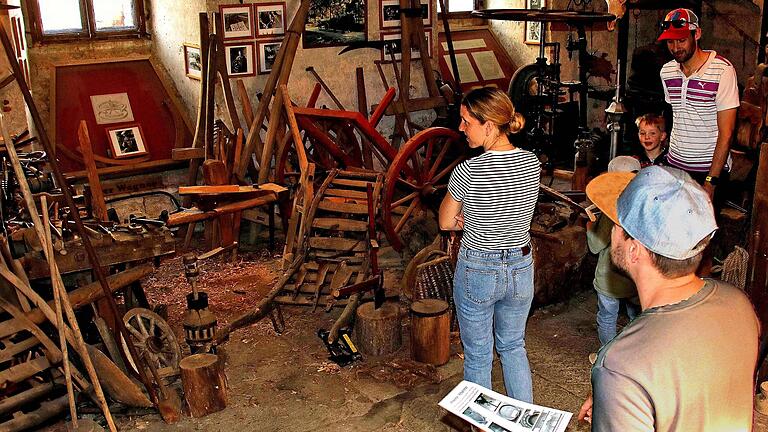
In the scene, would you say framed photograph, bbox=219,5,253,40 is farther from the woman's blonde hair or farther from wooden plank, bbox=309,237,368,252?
the woman's blonde hair

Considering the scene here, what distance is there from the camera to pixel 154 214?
850cm

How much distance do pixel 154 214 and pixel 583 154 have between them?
14.4 ft

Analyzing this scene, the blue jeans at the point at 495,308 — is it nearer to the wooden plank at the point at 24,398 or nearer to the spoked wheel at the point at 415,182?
the wooden plank at the point at 24,398

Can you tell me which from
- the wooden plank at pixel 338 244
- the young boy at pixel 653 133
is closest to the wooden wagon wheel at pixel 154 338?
the wooden plank at pixel 338 244

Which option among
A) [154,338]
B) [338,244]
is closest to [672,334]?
[154,338]

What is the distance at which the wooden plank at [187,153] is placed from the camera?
7992mm

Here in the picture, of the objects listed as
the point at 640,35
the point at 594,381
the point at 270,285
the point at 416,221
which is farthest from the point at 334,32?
the point at 594,381

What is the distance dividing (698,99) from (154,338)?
3771 mm

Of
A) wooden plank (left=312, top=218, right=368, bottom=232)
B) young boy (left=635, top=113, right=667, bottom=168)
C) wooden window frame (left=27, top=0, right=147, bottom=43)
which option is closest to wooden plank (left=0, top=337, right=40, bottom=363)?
wooden plank (left=312, top=218, right=368, bottom=232)

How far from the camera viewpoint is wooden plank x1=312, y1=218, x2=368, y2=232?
6320 mm

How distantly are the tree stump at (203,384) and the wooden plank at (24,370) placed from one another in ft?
2.51

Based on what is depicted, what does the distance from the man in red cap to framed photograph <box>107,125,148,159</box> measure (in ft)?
18.2

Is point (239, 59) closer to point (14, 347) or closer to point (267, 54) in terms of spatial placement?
point (267, 54)

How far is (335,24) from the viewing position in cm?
900
